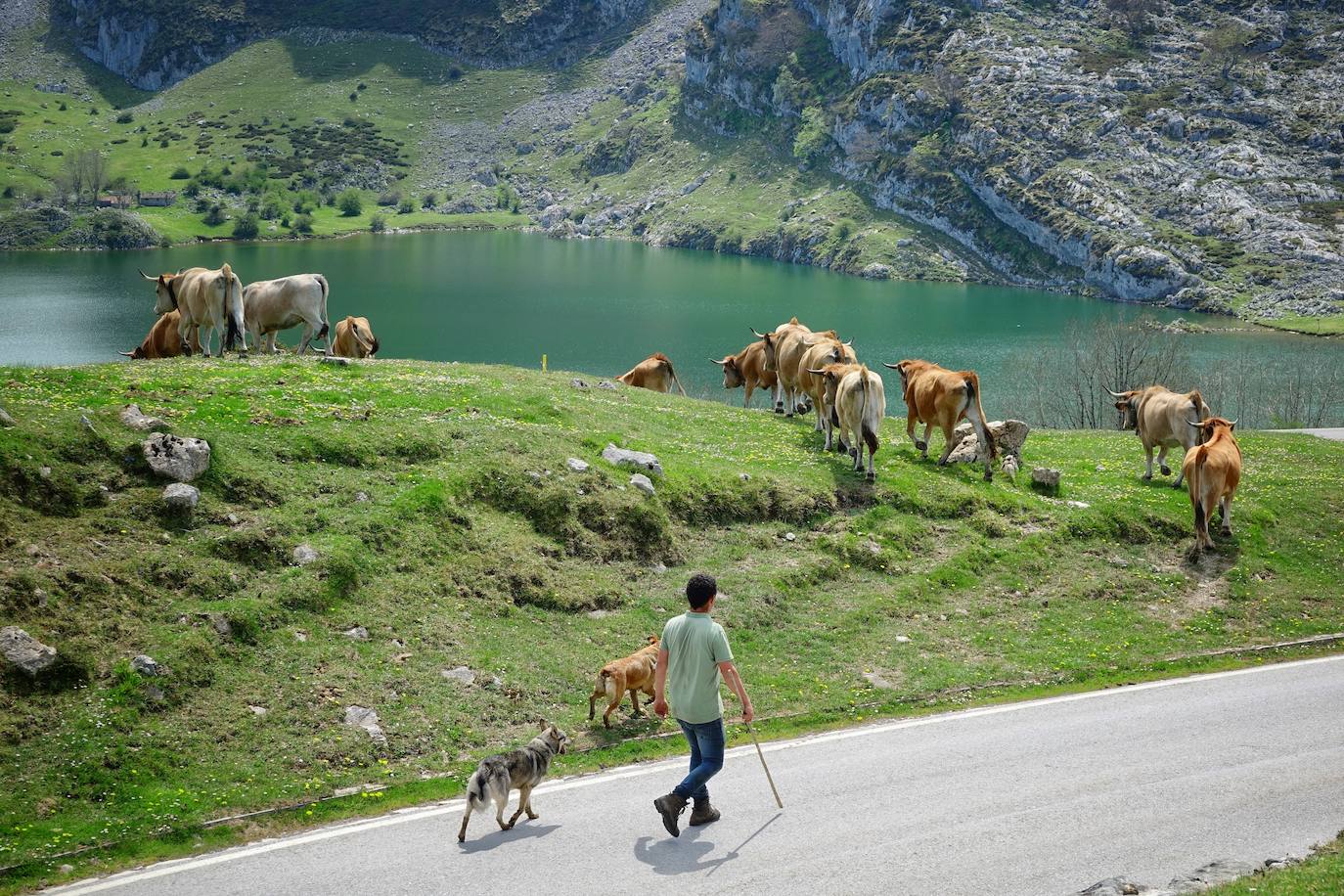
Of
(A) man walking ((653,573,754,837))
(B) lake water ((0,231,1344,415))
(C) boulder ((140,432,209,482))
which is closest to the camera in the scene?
(A) man walking ((653,573,754,837))

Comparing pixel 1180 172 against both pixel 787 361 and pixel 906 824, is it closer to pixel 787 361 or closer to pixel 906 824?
pixel 787 361

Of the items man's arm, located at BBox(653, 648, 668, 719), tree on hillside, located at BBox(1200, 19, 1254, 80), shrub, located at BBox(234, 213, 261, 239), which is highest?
tree on hillside, located at BBox(1200, 19, 1254, 80)

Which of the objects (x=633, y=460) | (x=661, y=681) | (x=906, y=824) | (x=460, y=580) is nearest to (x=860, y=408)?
(x=633, y=460)

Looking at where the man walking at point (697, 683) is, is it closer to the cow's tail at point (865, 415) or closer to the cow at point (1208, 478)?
the cow's tail at point (865, 415)

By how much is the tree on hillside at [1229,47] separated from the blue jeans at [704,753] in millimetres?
217791

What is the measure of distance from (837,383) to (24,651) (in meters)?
18.1

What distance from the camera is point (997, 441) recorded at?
2556cm

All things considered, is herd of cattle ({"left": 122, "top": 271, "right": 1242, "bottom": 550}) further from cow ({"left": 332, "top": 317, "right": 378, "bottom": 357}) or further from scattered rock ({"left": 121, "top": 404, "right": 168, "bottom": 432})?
scattered rock ({"left": 121, "top": 404, "right": 168, "bottom": 432})

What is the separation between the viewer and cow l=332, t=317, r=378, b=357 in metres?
31.7

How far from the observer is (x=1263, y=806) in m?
12.1

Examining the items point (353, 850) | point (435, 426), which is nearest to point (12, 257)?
point (435, 426)

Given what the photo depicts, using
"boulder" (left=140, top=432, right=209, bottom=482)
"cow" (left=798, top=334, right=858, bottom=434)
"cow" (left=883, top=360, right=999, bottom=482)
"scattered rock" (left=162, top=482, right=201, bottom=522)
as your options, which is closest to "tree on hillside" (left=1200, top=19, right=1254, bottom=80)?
"cow" (left=798, top=334, right=858, bottom=434)

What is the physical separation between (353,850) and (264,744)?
2.51 m

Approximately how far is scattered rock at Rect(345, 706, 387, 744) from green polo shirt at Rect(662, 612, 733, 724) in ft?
14.3
